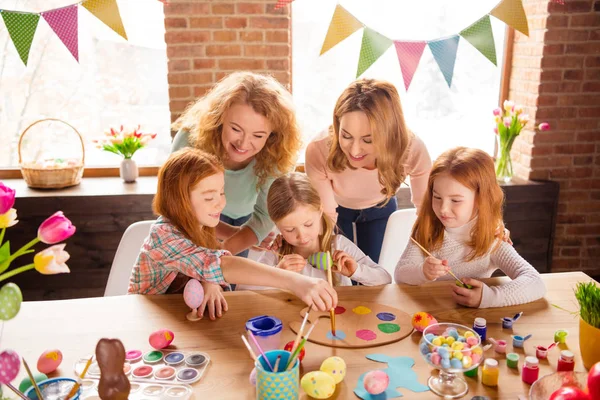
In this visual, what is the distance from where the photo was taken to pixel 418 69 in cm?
343

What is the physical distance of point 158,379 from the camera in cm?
118

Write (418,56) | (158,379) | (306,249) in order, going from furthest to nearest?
(418,56) < (306,249) < (158,379)

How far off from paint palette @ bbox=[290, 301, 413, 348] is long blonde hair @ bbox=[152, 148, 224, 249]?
41cm

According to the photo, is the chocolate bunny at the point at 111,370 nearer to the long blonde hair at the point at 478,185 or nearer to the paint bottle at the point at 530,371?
the paint bottle at the point at 530,371

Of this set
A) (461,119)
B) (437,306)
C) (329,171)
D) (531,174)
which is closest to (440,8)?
(461,119)

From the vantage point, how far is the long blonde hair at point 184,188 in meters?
1.61

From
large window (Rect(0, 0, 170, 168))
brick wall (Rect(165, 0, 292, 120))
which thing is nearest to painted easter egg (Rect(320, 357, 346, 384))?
brick wall (Rect(165, 0, 292, 120))

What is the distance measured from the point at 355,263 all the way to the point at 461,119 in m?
2.07

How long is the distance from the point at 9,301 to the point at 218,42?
2393 mm

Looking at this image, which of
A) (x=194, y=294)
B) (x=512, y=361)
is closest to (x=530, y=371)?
(x=512, y=361)

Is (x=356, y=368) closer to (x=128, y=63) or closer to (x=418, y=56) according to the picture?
(x=418, y=56)

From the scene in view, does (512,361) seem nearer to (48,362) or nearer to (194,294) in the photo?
(194,294)

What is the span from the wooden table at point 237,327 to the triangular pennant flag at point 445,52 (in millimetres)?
1424

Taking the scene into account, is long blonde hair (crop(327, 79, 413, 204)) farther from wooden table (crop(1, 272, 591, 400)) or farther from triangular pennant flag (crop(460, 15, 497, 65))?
triangular pennant flag (crop(460, 15, 497, 65))
